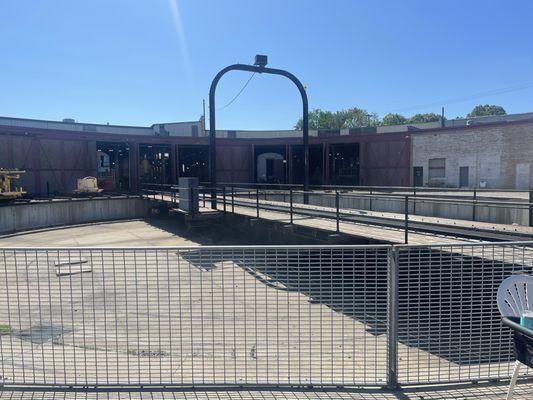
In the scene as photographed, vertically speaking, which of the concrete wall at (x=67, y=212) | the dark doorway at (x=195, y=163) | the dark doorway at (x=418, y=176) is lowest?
the concrete wall at (x=67, y=212)

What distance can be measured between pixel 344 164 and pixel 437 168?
9527 mm

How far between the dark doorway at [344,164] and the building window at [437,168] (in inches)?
277

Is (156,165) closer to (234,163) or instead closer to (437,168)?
(234,163)

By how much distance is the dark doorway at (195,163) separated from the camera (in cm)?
4075

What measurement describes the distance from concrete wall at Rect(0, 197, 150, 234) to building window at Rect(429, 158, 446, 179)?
22.4 metres

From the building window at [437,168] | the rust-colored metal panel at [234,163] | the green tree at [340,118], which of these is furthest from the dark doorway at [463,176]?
the green tree at [340,118]

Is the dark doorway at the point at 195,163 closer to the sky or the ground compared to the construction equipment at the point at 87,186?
closer to the sky

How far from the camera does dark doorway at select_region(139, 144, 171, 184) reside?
36.0 metres

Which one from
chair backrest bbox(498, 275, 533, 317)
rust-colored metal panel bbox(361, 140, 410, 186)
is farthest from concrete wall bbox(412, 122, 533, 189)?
chair backrest bbox(498, 275, 533, 317)

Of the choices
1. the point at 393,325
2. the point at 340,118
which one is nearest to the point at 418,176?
the point at 393,325

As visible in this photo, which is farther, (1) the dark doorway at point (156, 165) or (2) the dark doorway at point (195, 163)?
(2) the dark doorway at point (195, 163)

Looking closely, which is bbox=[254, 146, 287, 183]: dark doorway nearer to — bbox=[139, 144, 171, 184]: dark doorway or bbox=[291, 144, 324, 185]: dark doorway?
bbox=[291, 144, 324, 185]: dark doorway

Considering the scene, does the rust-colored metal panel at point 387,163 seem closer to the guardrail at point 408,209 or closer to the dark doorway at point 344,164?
the dark doorway at point 344,164

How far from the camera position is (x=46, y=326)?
21.1 feet
